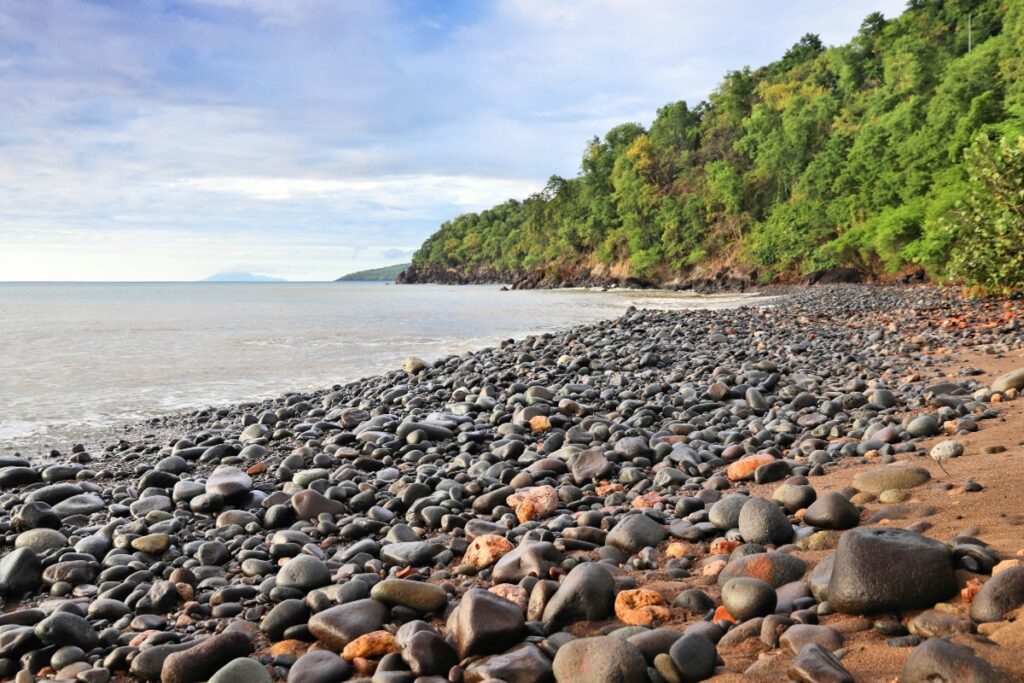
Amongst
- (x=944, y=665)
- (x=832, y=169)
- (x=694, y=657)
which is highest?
(x=832, y=169)

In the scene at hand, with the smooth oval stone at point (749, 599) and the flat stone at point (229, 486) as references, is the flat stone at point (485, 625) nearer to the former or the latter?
the smooth oval stone at point (749, 599)

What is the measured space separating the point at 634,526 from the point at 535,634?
1094 mm

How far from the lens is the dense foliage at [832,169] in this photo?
2644 centimetres

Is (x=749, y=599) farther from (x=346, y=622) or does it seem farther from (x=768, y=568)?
(x=346, y=622)

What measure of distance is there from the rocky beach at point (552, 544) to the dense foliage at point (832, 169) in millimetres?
12146

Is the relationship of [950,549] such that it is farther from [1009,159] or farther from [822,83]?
[822,83]

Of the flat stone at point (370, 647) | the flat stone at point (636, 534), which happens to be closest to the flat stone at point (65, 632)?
the flat stone at point (370, 647)

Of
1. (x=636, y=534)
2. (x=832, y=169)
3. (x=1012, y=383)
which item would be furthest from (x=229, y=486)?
(x=832, y=169)

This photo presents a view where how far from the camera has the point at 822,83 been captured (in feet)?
234

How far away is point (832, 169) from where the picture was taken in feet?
156

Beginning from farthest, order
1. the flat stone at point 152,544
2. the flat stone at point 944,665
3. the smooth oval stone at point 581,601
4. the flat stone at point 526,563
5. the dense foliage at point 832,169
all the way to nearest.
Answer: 1. the dense foliage at point 832,169
2. the flat stone at point 152,544
3. the flat stone at point 526,563
4. the smooth oval stone at point 581,601
5. the flat stone at point 944,665

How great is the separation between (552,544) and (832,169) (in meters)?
50.8

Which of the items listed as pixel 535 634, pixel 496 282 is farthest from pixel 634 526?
pixel 496 282

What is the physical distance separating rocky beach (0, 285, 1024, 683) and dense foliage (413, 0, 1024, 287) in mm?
12146
